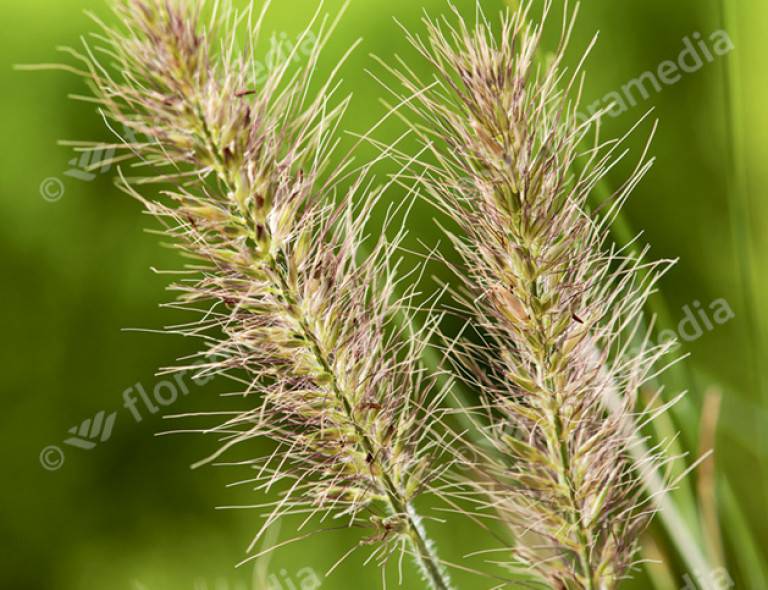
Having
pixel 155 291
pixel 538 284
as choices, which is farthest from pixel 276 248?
pixel 155 291

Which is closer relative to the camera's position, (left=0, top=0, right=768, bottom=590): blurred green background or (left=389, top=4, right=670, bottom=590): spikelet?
(left=389, top=4, right=670, bottom=590): spikelet

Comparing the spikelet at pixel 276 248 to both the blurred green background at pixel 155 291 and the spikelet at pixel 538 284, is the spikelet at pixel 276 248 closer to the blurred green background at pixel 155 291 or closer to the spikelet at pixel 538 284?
the spikelet at pixel 538 284

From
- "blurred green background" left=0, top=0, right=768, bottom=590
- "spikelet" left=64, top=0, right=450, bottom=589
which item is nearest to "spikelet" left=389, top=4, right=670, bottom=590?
"spikelet" left=64, top=0, right=450, bottom=589

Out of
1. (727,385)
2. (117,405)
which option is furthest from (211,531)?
(727,385)

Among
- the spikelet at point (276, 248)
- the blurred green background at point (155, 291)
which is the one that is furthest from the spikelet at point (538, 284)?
the blurred green background at point (155, 291)

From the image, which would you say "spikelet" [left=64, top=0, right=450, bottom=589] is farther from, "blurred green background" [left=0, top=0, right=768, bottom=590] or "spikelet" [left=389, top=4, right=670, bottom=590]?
"blurred green background" [left=0, top=0, right=768, bottom=590]

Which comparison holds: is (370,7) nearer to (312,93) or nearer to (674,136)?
(312,93)
